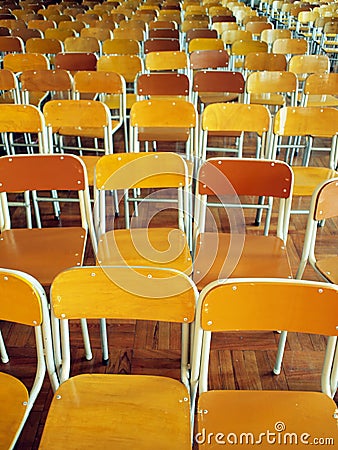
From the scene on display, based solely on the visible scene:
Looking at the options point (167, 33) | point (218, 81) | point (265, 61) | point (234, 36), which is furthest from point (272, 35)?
point (218, 81)

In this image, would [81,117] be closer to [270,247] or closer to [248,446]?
[270,247]

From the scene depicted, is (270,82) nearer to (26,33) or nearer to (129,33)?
(129,33)

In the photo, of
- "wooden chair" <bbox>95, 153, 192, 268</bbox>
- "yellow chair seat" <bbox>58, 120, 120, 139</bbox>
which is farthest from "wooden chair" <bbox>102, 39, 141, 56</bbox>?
"wooden chair" <bbox>95, 153, 192, 268</bbox>

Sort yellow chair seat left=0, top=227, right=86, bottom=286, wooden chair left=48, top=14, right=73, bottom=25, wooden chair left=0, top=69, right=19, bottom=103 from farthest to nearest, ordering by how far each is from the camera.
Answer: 1. wooden chair left=48, top=14, right=73, bottom=25
2. wooden chair left=0, top=69, right=19, bottom=103
3. yellow chair seat left=0, top=227, right=86, bottom=286

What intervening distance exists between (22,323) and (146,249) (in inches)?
34.6

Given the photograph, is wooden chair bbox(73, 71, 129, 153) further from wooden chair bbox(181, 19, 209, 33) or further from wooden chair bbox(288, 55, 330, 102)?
wooden chair bbox(181, 19, 209, 33)

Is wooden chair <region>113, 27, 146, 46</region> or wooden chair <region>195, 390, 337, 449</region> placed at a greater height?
wooden chair <region>113, 27, 146, 46</region>

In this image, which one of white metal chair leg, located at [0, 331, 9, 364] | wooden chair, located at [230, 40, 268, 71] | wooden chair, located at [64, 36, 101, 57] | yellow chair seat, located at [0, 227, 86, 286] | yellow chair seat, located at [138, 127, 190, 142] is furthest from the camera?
wooden chair, located at [64, 36, 101, 57]

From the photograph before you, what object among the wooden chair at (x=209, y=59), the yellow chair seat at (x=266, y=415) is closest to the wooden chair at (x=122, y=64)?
the wooden chair at (x=209, y=59)

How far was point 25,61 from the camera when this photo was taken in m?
4.62

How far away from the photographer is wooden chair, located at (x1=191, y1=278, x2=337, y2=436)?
1.39 metres

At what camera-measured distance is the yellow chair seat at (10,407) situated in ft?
4.58

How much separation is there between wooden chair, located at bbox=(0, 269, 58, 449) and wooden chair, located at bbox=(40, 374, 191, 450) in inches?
3.8

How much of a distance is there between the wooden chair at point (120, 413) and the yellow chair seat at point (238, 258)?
1.96ft
